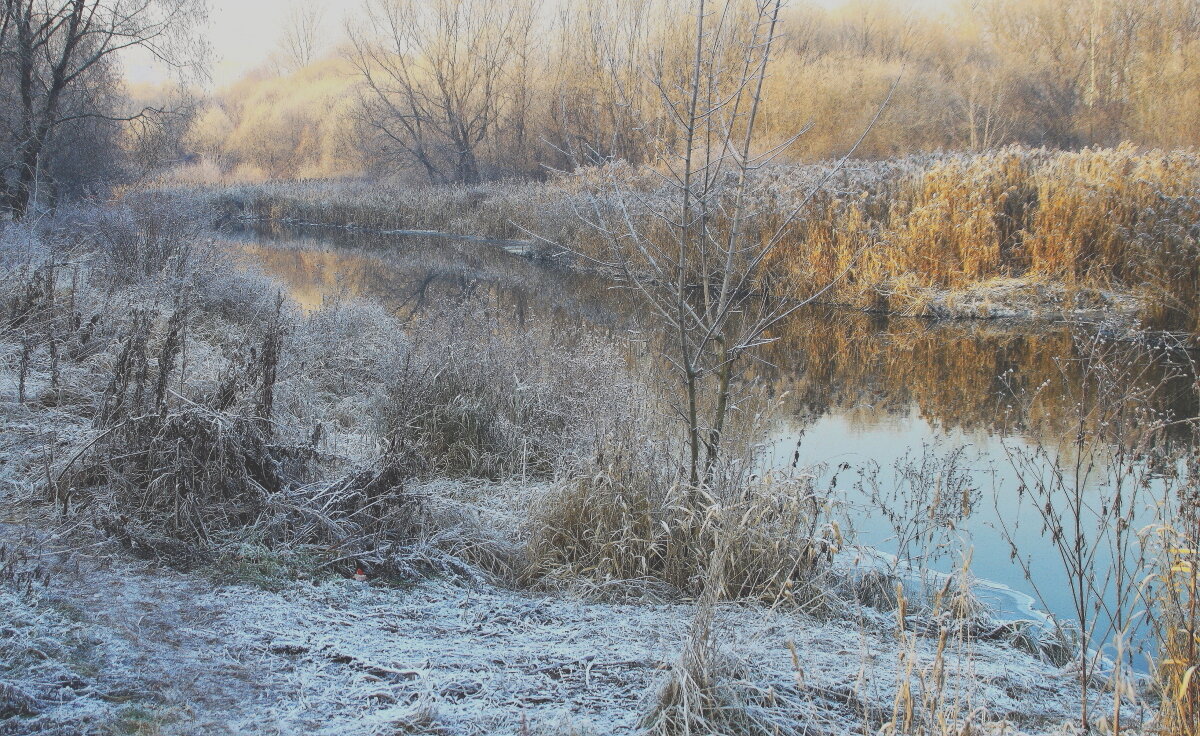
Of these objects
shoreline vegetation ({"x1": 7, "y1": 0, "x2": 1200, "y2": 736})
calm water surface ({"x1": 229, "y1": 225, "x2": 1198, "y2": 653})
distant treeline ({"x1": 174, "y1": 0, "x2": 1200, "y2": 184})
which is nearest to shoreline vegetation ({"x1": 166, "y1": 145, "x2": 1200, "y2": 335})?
shoreline vegetation ({"x1": 7, "y1": 0, "x2": 1200, "y2": 736})

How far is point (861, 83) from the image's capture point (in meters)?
29.2

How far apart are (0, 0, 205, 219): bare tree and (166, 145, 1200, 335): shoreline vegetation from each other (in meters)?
8.09

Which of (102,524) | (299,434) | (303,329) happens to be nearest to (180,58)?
(303,329)

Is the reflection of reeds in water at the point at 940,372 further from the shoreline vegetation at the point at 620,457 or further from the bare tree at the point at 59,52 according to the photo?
the bare tree at the point at 59,52

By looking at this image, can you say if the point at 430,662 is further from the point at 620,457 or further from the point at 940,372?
the point at 940,372

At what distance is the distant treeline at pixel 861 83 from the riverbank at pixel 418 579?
18703 millimetres

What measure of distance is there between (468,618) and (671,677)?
3.67 feet

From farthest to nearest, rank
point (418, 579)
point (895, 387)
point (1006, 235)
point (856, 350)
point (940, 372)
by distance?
point (1006, 235)
point (856, 350)
point (940, 372)
point (895, 387)
point (418, 579)

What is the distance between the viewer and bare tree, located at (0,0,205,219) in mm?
12703

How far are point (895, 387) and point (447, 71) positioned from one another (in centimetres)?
2684

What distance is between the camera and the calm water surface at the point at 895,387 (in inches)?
201

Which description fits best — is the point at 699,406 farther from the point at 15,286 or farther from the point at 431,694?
the point at 15,286

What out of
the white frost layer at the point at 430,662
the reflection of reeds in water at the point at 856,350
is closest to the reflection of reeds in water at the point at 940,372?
the reflection of reeds in water at the point at 856,350

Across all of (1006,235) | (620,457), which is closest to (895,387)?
(1006,235)
